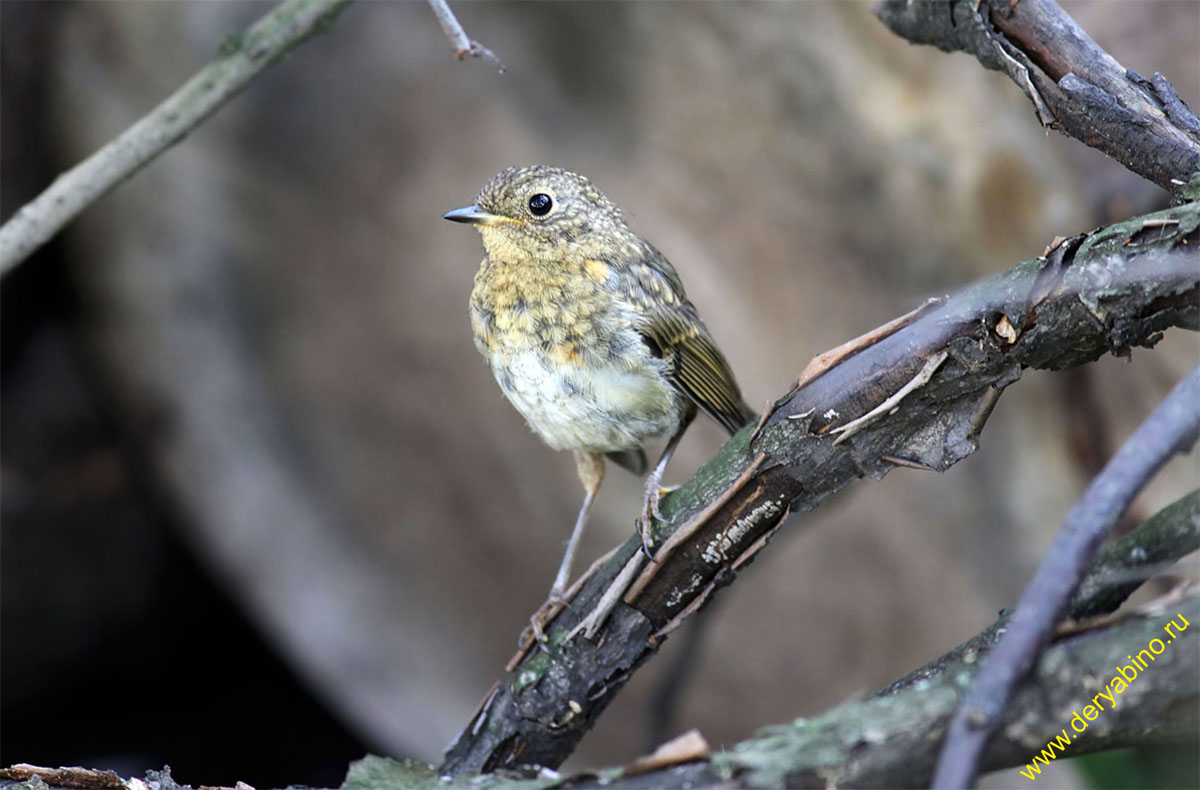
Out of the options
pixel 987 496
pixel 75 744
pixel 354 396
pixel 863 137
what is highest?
pixel 863 137

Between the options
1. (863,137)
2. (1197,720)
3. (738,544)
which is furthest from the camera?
(863,137)

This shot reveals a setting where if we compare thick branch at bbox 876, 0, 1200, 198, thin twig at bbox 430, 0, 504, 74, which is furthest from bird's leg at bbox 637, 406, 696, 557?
thick branch at bbox 876, 0, 1200, 198

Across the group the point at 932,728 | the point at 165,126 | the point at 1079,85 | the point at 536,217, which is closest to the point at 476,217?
the point at 536,217

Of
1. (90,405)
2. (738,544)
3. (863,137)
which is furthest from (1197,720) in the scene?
(90,405)

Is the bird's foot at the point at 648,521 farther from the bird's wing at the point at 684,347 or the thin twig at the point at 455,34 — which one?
the thin twig at the point at 455,34

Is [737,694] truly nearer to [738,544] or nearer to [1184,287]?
[738,544]

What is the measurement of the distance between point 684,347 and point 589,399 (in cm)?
33

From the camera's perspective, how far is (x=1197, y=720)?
5.08ft

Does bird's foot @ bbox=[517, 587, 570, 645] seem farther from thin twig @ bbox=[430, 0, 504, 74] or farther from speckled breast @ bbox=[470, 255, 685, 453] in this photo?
thin twig @ bbox=[430, 0, 504, 74]

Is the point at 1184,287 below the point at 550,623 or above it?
above

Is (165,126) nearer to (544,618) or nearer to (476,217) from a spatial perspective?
(476,217)

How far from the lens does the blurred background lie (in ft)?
13.5

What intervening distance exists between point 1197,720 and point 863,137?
2800mm

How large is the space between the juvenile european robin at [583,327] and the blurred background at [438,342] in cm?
122
